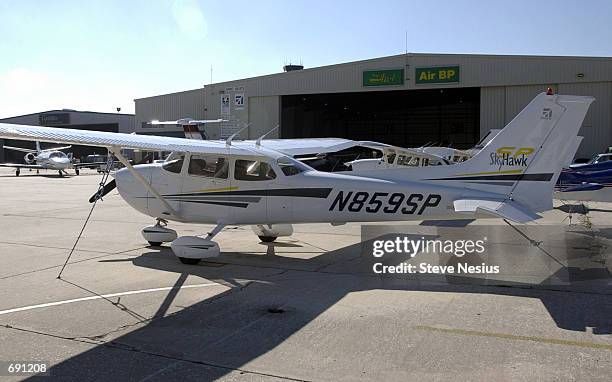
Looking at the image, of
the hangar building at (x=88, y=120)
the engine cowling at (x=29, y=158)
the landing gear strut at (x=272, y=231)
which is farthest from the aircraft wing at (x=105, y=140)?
the hangar building at (x=88, y=120)

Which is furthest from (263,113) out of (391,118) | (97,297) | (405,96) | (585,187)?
(97,297)

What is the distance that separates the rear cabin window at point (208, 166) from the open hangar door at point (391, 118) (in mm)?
35223

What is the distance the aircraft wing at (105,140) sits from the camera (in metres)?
6.24

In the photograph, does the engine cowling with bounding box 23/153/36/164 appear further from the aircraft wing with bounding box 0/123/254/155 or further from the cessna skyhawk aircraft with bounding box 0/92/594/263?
the aircraft wing with bounding box 0/123/254/155

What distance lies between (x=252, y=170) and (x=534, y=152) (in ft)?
14.7

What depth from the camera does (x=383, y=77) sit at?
122ft

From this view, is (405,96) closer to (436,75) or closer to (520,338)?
(436,75)

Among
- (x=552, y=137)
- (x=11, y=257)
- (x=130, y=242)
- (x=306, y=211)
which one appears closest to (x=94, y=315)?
(x=306, y=211)

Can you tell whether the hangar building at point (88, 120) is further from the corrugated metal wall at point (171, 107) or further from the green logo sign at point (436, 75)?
the green logo sign at point (436, 75)

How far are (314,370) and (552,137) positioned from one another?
5.44 meters

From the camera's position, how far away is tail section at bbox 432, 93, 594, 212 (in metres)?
7.71

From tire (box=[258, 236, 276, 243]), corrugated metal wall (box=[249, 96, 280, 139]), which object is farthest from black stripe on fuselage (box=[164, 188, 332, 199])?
corrugated metal wall (box=[249, 96, 280, 139])

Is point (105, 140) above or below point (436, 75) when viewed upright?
below

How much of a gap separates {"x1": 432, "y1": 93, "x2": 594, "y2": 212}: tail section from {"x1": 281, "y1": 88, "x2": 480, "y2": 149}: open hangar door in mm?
36901
